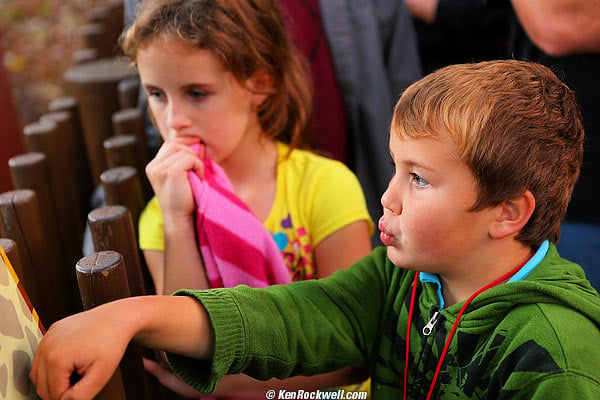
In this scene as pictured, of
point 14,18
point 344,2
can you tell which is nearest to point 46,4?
point 14,18

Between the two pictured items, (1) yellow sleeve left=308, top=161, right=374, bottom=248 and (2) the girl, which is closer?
(2) the girl

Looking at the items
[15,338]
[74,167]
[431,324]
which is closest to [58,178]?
[74,167]

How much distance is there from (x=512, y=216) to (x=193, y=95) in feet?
3.05

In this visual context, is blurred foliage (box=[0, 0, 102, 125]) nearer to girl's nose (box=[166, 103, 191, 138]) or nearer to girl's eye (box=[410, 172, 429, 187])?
girl's nose (box=[166, 103, 191, 138])

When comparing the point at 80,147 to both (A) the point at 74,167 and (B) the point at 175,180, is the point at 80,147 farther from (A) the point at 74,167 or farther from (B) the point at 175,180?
(B) the point at 175,180

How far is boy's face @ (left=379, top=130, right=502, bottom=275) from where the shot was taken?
4.33 ft

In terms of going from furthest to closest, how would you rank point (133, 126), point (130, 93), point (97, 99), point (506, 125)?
point (97, 99) → point (130, 93) → point (133, 126) → point (506, 125)

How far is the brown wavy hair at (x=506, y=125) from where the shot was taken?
1.29 metres

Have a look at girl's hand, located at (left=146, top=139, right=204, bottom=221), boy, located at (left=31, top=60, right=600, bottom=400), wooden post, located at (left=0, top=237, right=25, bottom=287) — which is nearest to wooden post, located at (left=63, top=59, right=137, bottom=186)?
girl's hand, located at (left=146, top=139, right=204, bottom=221)

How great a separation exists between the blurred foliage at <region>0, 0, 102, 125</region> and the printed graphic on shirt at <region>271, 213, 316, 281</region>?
5.45 meters

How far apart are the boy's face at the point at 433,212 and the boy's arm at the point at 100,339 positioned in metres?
0.41

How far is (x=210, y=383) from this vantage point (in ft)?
4.38

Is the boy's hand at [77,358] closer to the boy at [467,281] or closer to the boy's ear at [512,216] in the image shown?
the boy at [467,281]

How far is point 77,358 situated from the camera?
3.66ft
